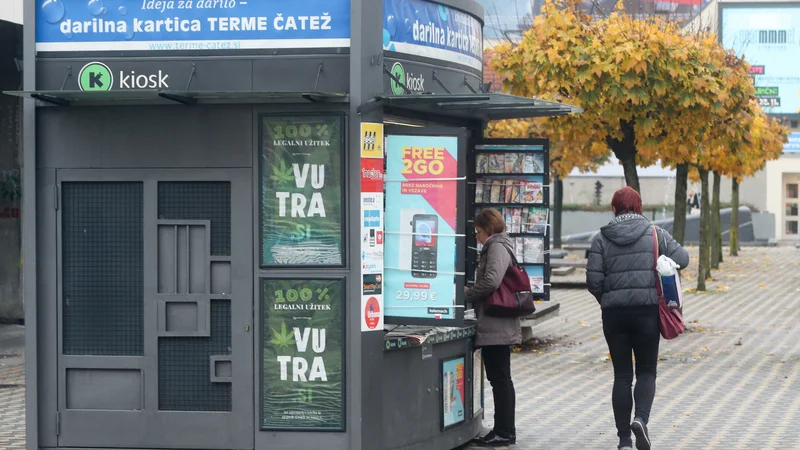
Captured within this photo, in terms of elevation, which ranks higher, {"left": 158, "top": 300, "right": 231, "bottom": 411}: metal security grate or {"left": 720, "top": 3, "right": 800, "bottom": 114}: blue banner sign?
{"left": 720, "top": 3, "right": 800, "bottom": 114}: blue banner sign

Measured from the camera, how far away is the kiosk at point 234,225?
289 inches

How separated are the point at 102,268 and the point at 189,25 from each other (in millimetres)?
1613

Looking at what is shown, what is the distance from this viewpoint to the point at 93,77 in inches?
298

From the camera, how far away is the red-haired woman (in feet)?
26.1

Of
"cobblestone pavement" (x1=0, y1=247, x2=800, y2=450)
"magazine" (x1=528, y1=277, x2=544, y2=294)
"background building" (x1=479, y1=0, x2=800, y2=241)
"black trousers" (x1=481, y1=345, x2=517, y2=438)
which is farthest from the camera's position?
"background building" (x1=479, y1=0, x2=800, y2=241)

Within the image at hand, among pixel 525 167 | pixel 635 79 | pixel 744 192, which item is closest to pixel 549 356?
pixel 635 79

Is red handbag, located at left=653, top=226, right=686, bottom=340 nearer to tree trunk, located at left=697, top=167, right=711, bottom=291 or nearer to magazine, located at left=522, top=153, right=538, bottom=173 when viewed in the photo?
magazine, located at left=522, top=153, right=538, bottom=173

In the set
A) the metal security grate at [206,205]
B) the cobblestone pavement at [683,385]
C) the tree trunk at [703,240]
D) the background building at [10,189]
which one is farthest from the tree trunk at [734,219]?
the metal security grate at [206,205]

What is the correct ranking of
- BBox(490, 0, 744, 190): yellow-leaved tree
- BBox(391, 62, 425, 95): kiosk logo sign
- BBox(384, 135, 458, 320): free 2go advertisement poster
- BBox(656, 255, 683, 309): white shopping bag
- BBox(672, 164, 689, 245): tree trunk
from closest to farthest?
BBox(384, 135, 458, 320): free 2go advertisement poster → BBox(391, 62, 425, 95): kiosk logo sign → BBox(656, 255, 683, 309): white shopping bag → BBox(490, 0, 744, 190): yellow-leaved tree → BBox(672, 164, 689, 245): tree trunk

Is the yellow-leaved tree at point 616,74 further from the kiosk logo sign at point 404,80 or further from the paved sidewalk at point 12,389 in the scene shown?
the paved sidewalk at point 12,389

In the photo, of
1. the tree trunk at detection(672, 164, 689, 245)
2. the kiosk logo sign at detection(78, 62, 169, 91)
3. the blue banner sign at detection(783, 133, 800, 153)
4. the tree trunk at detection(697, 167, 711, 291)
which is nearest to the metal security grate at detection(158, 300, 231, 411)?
the kiosk logo sign at detection(78, 62, 169, 91)

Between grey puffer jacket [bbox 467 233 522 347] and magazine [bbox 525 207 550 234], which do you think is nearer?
grey puffer jacket [bbox 467 233 522 347]

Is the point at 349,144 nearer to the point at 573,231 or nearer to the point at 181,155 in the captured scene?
the point at 181,155

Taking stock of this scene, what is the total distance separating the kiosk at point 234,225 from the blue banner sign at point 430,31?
22mm
